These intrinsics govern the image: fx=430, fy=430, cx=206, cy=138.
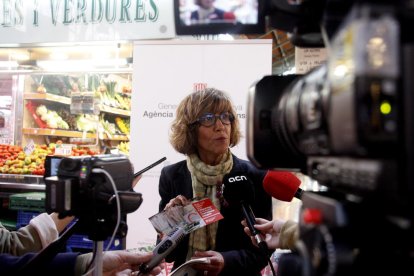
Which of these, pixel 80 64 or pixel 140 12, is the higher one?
pixel 140 12

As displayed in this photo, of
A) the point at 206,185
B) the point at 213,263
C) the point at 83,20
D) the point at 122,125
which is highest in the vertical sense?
the point at 83,20

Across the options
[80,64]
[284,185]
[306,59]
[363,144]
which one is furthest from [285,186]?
[80,64]

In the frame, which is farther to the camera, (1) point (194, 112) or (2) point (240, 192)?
(1) point (194, 112)

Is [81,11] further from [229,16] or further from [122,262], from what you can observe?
[229,16]

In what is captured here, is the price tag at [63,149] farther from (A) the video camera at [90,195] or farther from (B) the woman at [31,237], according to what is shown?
(A) the video camera at [90,195]

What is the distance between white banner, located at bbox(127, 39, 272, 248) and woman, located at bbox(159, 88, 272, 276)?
100 centimetres

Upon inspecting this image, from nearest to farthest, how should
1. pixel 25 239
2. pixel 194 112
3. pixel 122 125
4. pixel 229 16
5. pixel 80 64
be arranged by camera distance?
pixel 229 16, pixel 25 239, pixel 194 112, pixel 80 64, pixel 122 125

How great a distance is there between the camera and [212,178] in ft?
6.40

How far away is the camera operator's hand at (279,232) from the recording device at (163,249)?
10.3 inches

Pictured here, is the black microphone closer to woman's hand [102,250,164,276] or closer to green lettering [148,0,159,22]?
woman's hand [102,250,164,276]

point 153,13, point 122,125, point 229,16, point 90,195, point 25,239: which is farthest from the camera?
point 122,125

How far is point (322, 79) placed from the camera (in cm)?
70

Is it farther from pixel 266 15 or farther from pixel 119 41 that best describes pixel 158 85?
pixel 266 15

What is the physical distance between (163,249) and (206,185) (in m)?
0.61
